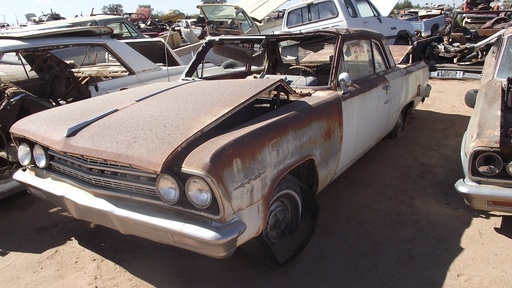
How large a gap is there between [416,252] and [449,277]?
313 millimetres

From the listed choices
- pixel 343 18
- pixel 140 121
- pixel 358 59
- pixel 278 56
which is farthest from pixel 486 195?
pixel 343 18

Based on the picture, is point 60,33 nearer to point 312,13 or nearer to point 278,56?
point 278,56

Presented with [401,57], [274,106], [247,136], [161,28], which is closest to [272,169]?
[247,136]

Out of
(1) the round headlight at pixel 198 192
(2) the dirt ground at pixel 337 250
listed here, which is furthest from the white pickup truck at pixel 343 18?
(1) the round headlight at pixel 198 192

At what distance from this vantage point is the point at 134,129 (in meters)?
2.42

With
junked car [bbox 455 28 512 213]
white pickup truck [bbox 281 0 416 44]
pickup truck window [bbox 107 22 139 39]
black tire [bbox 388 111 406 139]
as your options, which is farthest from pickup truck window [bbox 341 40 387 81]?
pickup truck window [bbox 107 22 139 39]

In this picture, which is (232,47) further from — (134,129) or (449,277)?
(449,277)

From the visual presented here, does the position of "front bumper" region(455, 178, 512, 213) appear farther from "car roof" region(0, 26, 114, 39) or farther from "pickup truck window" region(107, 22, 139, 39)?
"pickup truck window" region(107, 22, 139, 39)

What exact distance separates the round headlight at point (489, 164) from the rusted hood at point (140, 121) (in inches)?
62.5

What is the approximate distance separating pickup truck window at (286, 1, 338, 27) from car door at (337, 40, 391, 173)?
442 cm

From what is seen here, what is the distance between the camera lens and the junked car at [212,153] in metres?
2.08

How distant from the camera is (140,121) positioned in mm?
2527

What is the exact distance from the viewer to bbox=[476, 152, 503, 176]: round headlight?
2.62 m

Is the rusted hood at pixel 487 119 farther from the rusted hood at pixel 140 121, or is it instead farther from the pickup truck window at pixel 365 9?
the pickup truck window at pixel 365 9
